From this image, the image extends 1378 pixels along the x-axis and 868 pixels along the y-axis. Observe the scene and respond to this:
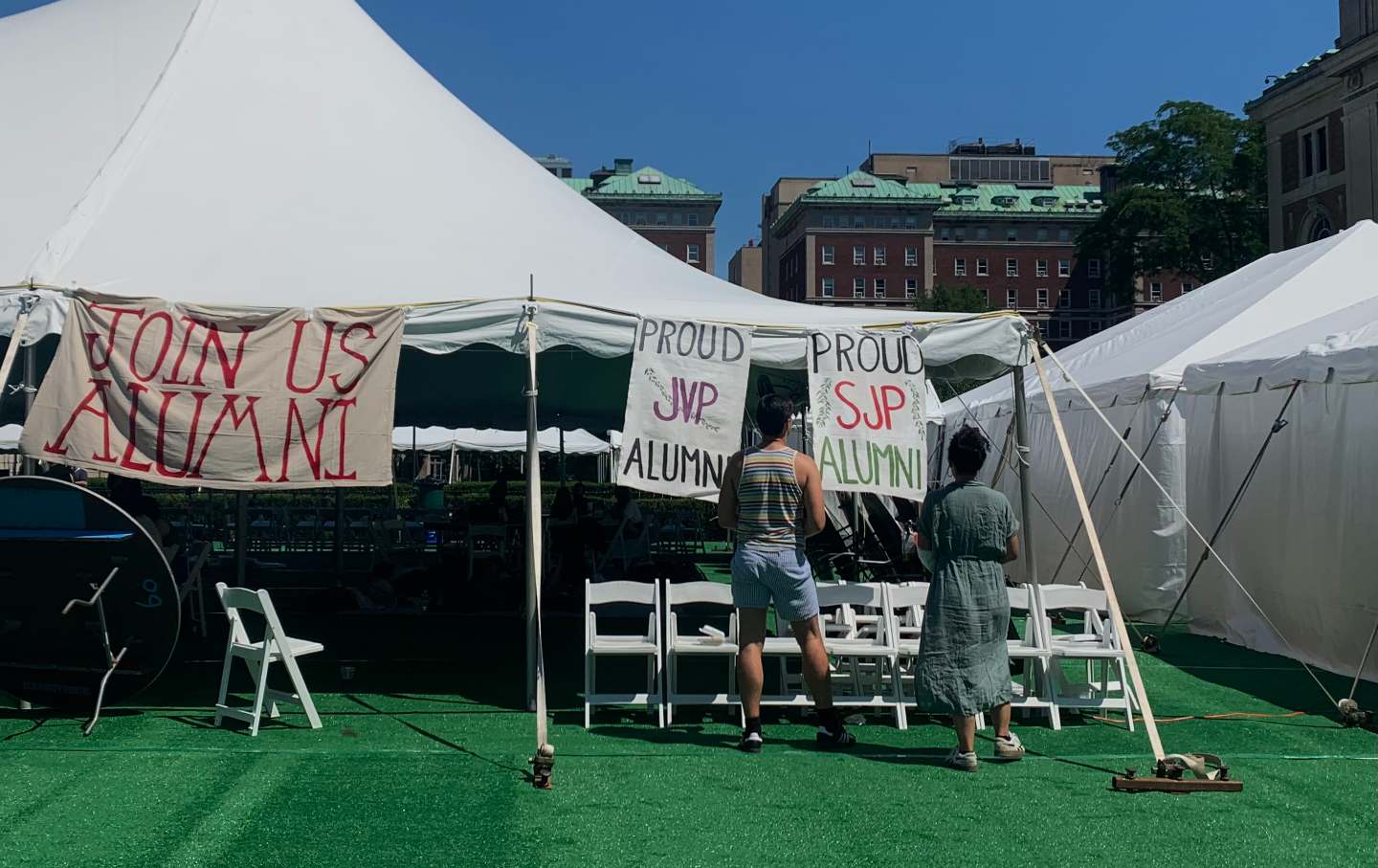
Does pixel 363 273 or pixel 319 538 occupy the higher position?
pixel 363 273

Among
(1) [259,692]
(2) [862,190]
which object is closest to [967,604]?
(1) [259,692]

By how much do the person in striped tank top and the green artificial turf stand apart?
0.42 metres

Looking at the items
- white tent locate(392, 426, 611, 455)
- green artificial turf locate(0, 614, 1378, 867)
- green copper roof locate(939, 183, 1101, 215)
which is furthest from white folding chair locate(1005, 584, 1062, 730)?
green copper roof locate(939, 183, 1101, 215)

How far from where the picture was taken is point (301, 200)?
866 centimetres

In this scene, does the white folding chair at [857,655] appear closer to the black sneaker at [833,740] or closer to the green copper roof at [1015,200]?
the black sneaker at [833,740]

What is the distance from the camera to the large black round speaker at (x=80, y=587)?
6609 millimetres

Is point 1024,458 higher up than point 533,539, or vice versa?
point 1024,458

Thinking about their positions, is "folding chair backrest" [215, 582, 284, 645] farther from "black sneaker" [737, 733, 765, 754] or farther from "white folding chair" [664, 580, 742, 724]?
"black sneaker" [737, 733, 765, 754]

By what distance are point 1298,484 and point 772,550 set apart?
17.6 ft

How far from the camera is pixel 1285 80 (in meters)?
45.8

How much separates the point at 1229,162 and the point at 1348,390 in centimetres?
4270

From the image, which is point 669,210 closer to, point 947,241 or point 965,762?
point 947,241

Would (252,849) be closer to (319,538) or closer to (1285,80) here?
(319,538)

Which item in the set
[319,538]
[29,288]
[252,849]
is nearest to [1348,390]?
[252,849]
